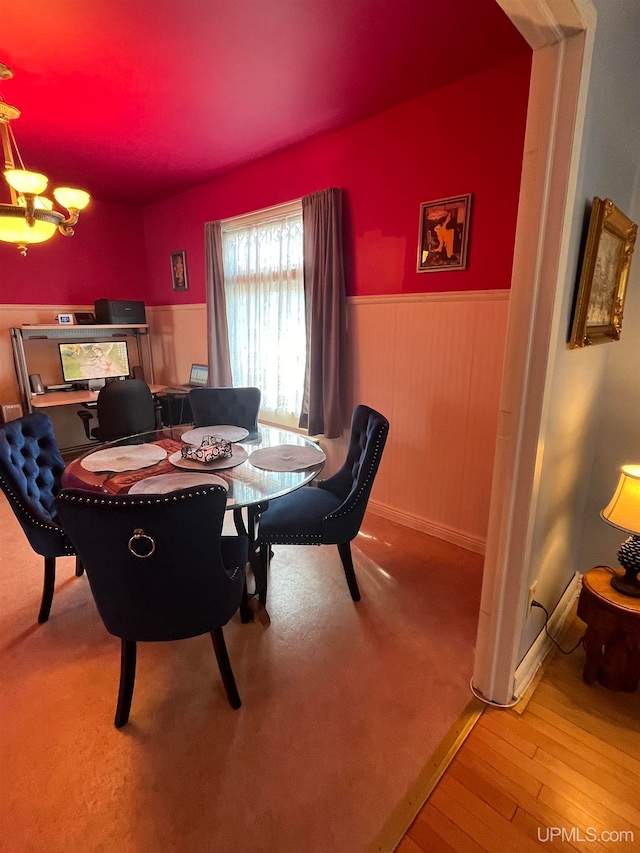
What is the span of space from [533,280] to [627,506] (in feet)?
3.03

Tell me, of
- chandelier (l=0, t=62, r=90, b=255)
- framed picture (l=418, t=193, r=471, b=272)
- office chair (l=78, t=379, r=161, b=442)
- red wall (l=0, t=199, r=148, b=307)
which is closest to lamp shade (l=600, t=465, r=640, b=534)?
framed picture (l=418, t=193, r=471, b=272)

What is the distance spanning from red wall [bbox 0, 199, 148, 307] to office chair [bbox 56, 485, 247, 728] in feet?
12.4

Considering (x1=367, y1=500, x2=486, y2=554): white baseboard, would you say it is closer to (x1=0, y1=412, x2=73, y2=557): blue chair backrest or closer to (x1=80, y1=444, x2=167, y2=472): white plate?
(x1=80, y1=444, x2=167, y2=472): white plate

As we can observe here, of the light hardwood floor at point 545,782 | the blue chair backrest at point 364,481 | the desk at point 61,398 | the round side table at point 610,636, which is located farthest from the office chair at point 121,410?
the round side table at point 610,636

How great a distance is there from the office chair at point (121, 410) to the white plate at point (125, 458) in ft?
4.58

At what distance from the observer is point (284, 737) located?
4.68 feet

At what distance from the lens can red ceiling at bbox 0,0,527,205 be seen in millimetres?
1628

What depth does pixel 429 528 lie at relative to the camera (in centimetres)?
273

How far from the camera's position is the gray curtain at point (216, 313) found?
12.0 feet

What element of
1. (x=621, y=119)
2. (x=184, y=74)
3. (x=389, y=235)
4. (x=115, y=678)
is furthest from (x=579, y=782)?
(x=184, y=74)

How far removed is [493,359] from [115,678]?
7.69 feet

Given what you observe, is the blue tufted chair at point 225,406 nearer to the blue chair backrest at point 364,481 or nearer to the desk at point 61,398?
the blue chair backrest at point 364,481

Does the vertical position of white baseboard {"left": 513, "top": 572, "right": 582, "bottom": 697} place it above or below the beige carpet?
above

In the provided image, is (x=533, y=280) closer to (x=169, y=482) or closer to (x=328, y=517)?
(x=328, y=517)
